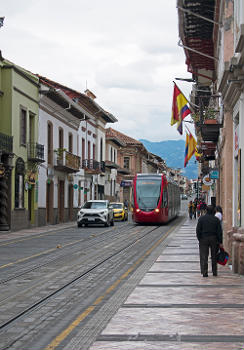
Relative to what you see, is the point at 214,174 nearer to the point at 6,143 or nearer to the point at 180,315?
the point at 6,143

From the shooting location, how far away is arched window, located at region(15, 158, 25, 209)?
3425 centimetres

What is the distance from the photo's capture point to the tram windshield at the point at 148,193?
39.2 m

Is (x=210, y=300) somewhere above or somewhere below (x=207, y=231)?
below

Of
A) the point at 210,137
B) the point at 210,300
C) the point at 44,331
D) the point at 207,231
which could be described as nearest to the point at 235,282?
the point at 207,231

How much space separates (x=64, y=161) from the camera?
1730 inches

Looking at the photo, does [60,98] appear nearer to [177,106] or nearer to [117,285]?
[177,106]

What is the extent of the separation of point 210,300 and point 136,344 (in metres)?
3.48

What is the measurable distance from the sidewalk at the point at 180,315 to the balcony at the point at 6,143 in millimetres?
18281

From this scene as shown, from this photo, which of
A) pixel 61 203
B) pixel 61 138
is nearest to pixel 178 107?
pixel 61 138

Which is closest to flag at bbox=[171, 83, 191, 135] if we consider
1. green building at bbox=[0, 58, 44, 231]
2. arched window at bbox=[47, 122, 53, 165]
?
green building at bbox=[0, 58, 44, 231]

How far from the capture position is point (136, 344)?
7379 millimetres

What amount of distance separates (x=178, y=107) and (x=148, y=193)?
1411cm

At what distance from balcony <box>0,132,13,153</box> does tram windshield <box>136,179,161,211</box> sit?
994 cm

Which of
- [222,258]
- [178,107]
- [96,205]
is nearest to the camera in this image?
[222,258]
